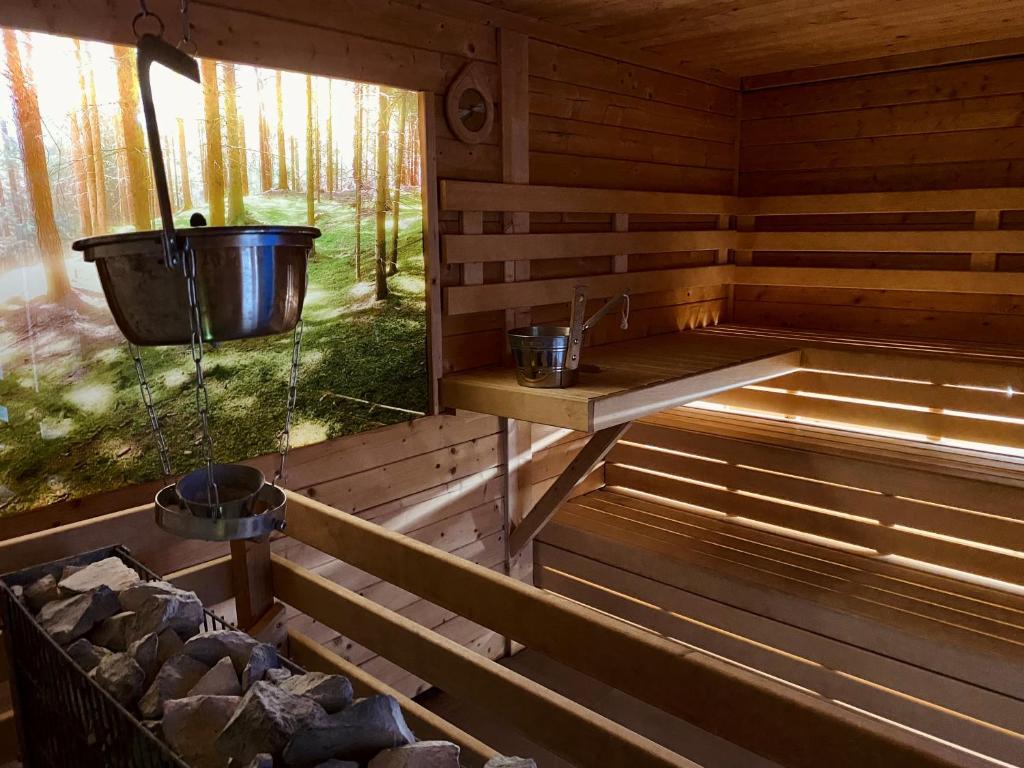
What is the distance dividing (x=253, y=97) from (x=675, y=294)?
2.56 m

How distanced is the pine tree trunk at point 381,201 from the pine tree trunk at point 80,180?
40.5 inches

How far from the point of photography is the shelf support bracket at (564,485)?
10.8 feet

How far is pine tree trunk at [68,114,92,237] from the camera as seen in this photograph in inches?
86.5

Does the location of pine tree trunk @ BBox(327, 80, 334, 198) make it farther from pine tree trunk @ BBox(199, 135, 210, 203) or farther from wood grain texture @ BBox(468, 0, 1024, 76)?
wood grain texture @ BBox(468, 0, 1024, 76)

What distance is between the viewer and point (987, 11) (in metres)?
3.39

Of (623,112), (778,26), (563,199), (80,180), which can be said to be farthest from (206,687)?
(778,26)

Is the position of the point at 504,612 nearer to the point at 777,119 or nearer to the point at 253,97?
the point at 253,97

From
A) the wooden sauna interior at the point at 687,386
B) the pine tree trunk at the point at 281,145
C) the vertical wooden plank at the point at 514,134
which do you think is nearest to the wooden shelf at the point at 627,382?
the wooden sauna interior at the point at 687,386

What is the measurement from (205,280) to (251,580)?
3.66ft

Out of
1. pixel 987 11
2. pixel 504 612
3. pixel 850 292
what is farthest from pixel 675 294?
pixel 504 612

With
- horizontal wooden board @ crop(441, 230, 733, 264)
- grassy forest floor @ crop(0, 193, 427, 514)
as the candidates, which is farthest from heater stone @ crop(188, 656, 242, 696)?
horizontal wooden board @ crop(441, 230, 733, 264)

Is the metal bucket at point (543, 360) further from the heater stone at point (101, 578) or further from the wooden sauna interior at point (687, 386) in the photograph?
the heater stone at point (101, 578)

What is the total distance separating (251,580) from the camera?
2.15m

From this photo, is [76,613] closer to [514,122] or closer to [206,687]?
[206,687]
